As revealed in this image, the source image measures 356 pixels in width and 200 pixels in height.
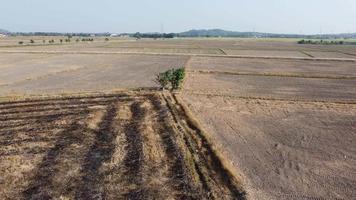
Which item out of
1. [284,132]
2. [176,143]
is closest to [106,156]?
[176,143]

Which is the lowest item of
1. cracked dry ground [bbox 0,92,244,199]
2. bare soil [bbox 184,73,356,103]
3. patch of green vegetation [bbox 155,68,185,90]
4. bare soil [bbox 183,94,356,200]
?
bare soil [bbox 183,94,356,200]

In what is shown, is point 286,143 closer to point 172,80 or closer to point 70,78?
point 172,80

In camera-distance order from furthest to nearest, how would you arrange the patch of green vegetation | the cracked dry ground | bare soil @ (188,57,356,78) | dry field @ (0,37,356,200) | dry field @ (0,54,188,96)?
1. bare soil @ (188,57,356,78)
2. the patch of green vegetation
3. dry field @ (0,54,188,96)
4. dry field @ (0,37,356,200)
5. the cracked dry ground

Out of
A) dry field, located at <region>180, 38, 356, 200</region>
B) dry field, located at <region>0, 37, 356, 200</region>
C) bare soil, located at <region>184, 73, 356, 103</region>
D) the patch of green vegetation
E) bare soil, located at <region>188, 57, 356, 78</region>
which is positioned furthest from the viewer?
bare soil, located at <region>188, 57, 356, 78</region>

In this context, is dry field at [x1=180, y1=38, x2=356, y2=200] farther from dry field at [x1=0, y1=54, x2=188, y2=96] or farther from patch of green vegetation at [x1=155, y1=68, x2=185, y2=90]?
dry field at [x1=0, y1=54, x2=188, y2=96]

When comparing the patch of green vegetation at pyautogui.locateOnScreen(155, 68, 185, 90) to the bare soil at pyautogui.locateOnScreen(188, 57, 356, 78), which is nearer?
the patch of green vegetation at pyautogui.locateOnScreen(155, 68, 185, 90)

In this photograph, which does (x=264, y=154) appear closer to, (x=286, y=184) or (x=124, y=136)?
(x=286, y=184)

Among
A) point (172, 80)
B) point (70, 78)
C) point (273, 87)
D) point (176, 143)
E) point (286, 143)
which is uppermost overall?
point (172, 80)

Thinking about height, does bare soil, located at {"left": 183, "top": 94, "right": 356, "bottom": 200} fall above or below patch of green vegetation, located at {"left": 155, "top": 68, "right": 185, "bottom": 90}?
below

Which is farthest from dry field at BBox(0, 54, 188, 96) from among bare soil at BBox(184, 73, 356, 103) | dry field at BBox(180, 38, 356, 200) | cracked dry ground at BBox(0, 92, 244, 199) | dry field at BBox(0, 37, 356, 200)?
cracked dry ground at BBox(0, 92, 244, 199)
